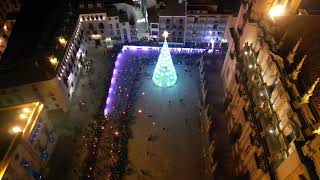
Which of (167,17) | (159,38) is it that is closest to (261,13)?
(167,17)

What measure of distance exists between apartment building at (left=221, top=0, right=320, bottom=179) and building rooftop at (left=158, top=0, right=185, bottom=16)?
15968 mm

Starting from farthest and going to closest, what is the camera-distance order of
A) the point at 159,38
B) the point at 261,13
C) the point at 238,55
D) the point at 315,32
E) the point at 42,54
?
the point at 159,38
the point at 42,54
the point at 238,55
the point at 261,13
the point at 315,32

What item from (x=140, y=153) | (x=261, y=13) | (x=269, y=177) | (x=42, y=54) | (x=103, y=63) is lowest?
(x=140, y=153)

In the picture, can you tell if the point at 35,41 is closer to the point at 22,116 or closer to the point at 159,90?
the point at 22,116

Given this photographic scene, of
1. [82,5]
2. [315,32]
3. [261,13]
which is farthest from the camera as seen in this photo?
[82,5]

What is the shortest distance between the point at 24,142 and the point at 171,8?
41.8m

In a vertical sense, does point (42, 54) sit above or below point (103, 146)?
above

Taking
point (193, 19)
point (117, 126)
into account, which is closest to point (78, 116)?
point (117, 126)

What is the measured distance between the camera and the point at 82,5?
6700 cm

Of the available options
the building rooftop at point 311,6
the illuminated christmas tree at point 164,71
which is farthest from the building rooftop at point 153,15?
the building rooftop at point 311,6

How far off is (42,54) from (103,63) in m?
16.5

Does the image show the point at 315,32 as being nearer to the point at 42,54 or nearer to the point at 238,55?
the point at 238,55

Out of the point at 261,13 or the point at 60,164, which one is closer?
the point at 261,13

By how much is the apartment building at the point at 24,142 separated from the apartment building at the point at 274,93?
33.0 metres
